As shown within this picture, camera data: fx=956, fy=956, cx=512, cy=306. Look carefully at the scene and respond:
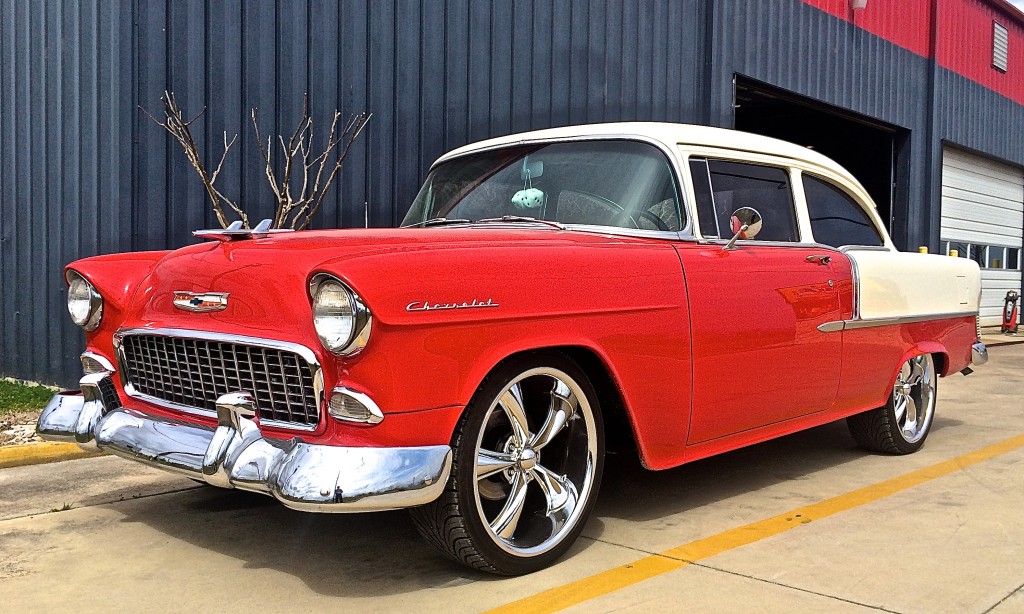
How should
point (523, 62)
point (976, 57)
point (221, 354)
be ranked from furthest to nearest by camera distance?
point (976, 57) → point (523, 62) → point (221, 354)

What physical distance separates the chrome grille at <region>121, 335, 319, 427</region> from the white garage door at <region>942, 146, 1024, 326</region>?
53.8 ft

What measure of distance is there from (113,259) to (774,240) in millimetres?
2951

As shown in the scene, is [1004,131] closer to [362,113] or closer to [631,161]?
[362,113]

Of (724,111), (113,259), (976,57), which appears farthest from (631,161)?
(976,57)

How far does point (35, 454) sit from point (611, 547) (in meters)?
3.34

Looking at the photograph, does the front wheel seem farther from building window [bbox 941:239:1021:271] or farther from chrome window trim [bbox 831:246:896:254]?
building window [bbox 941:239:1021:271]

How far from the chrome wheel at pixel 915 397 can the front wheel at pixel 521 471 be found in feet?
8.57

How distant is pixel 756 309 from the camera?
13.3 ft

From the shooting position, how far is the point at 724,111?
1170 cm

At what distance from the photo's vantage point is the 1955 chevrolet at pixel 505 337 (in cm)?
283

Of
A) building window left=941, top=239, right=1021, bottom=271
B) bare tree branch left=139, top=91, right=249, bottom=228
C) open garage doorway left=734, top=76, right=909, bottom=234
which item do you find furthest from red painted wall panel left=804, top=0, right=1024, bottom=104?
bare tree branch left=139, top=91, right=249, bottom=228

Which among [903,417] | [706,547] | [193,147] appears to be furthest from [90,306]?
[903,417]

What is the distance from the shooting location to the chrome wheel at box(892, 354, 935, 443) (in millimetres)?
5371

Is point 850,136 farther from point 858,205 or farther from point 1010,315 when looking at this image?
point 858,205
